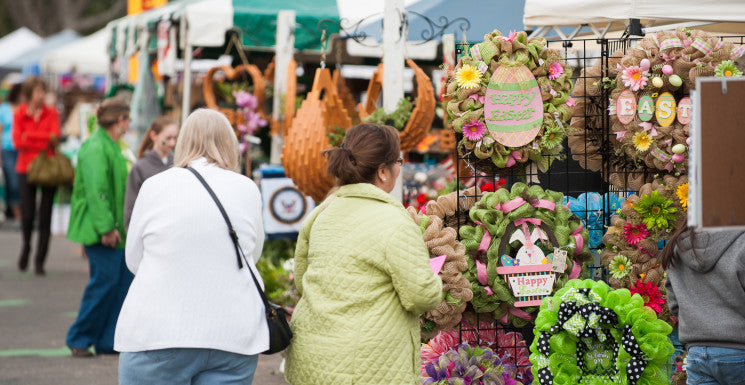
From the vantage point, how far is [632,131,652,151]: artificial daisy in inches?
170

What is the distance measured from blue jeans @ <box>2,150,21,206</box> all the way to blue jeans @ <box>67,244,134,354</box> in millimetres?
6714

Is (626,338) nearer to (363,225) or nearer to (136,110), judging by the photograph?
(363,225)

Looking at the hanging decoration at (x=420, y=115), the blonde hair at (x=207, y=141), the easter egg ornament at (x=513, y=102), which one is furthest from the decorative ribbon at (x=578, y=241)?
the hanging decoration at (x=420, y=115)

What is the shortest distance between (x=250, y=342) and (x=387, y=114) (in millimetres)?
2950

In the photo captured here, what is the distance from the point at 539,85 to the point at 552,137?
0.80 ft

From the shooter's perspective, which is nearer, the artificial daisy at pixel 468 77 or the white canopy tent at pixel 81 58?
the artificial daisy at pixel 468 77

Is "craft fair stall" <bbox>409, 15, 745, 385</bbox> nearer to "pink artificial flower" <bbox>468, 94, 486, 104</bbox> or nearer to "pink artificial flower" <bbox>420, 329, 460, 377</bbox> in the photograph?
"pink artificial flower" <bbox>468, 94, 486, 104</bbox>

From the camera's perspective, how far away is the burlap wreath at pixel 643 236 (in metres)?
4.31

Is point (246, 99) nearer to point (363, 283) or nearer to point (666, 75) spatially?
point (666, 75)

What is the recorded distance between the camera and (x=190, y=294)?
3371 millimetres

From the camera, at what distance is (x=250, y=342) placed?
135 inches

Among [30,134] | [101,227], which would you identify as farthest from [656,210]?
[30,134]

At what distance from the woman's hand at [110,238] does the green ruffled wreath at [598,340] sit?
366 centimetres

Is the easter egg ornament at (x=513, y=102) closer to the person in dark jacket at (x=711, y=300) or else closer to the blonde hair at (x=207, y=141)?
the person in dark jacket at (x=711, y=300)
